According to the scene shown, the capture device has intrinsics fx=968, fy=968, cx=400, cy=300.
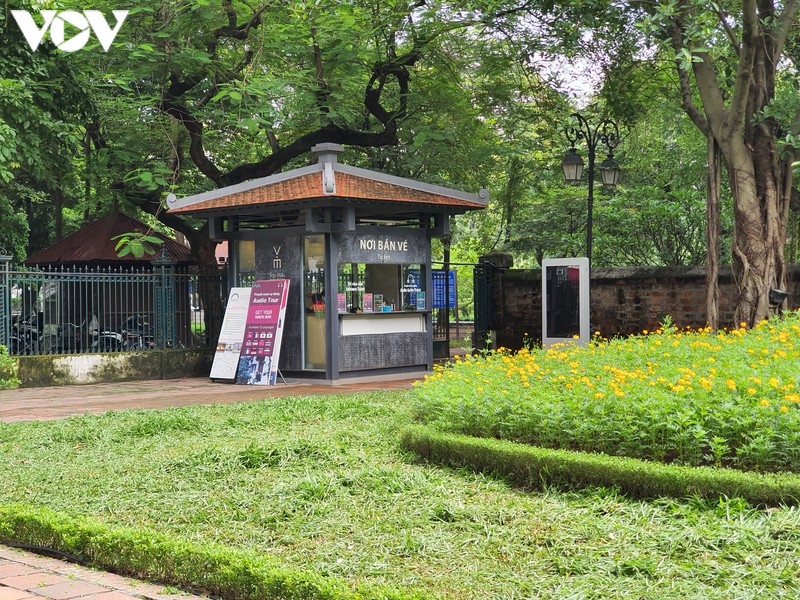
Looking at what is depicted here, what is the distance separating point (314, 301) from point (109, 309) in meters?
3.78

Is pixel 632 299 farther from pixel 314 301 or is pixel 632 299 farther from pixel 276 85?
pixel 276 85

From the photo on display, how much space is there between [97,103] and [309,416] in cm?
1058

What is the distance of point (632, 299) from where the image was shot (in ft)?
57.5

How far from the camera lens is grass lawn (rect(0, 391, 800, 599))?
472 cm

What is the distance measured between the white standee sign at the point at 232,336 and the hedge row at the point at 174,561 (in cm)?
994

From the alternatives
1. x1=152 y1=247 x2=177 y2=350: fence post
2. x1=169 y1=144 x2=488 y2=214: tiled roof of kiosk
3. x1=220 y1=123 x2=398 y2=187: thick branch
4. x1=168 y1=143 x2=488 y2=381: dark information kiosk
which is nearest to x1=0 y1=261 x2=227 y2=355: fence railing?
x1=152 y1=247 x2=177 y2=350: fence post

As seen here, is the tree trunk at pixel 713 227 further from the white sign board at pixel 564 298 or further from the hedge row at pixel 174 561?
the hedge row at pixel 174 561

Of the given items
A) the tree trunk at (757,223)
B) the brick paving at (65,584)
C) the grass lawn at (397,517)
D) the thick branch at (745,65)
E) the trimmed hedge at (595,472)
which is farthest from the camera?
the tree trunk at (757,223)

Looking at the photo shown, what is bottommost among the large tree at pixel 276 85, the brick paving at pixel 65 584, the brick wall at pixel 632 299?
the brick paving at pixel 65 584

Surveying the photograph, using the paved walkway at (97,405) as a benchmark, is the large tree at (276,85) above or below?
above

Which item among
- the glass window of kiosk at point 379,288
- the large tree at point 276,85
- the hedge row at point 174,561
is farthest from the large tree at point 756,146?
the hedge row at point 174,561

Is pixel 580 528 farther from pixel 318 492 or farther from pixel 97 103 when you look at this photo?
pixel 97 103

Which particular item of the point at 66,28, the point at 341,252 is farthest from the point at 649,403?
the point at 66,28

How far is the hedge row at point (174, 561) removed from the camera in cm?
459
